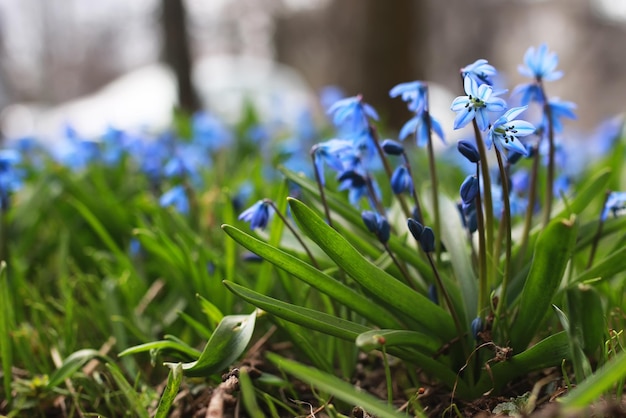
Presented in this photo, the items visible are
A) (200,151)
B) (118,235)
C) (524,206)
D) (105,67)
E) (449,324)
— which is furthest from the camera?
(105,67)

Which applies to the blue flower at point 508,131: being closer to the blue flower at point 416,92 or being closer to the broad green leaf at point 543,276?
the broad green leaf at point 543,276

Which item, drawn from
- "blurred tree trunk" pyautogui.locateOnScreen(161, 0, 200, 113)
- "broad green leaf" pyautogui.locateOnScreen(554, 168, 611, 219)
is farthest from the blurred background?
"broad green leaf" pyautogui.locateOnScreen(554, 168, 611, 219)

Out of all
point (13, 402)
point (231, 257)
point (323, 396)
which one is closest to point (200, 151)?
point (231, 257)

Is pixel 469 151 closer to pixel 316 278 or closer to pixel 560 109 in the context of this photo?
pixel 316 278

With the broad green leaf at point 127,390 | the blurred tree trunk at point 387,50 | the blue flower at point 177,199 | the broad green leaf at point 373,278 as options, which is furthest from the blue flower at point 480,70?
the blurred tree trunk at point 387,50

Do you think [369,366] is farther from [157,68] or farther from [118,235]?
[157,68]
